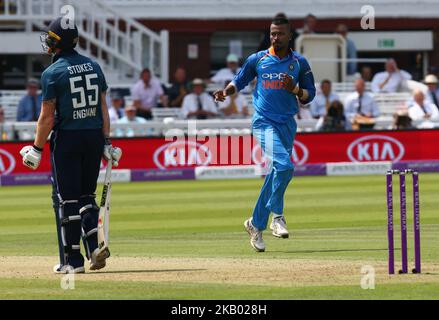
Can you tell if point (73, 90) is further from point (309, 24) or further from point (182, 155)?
point (309, 24)

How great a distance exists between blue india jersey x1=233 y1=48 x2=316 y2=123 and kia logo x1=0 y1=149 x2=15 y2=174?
10212 millimetres

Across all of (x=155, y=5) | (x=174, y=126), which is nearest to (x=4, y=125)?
(x=174, y=126)

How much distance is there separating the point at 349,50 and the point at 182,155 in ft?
24.4

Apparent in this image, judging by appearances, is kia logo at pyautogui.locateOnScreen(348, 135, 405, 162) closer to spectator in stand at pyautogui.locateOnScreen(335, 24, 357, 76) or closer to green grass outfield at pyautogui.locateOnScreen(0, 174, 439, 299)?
green grass outfield at pyautogui.locateOnScreen(0, 174, 439, 299)

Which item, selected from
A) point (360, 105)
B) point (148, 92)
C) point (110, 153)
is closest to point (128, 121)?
point (148, 92)

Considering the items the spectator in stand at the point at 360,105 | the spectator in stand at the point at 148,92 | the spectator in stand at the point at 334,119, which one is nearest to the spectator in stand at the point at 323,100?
the spectator in stand at the point at 360,105

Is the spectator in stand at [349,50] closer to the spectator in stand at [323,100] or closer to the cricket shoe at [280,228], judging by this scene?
the spectator in stand at [323,100]

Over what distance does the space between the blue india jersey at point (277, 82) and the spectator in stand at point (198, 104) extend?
40.4ft

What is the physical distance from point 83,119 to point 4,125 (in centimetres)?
1293

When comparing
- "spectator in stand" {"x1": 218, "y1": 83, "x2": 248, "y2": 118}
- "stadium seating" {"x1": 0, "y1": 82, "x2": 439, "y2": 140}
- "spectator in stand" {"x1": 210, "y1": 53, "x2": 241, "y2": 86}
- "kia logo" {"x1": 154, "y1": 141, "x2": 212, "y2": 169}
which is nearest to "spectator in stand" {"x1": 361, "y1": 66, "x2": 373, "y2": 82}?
"stadium seating" {"x1": 0, "y1": 82, "x2": 439, "y2": 140}

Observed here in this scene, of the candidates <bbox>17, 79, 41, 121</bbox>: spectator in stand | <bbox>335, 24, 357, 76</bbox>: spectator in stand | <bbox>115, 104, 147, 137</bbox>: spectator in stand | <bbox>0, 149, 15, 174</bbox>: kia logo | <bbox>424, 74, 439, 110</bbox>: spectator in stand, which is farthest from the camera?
<bbox>335, 24, 357, 76</bbox>: spectator in stand

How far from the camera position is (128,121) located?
22.8m

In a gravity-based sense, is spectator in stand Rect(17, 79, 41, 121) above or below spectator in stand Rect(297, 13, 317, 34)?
below

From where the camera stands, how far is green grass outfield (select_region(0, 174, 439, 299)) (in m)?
8.73
